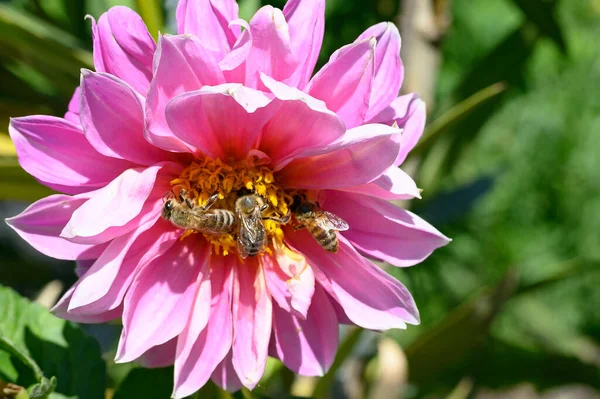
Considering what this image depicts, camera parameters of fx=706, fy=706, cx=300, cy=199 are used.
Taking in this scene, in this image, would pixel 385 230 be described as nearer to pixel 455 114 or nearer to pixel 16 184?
pixel 455 114

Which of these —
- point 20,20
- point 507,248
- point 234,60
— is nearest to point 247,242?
point 234,60

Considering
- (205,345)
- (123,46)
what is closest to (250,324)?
(205,345)

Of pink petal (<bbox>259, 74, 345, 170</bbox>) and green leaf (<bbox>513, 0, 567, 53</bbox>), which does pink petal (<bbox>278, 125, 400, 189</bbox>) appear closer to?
pink petal (<bbox>259, 74, 345, 170</bbox>)

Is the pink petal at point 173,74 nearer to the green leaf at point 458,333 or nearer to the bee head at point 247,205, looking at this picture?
the bee head at point 247,205

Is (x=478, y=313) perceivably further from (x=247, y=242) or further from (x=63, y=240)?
(x=63, y=240)

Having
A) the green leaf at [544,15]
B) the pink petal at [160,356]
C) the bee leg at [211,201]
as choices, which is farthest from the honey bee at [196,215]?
the green leaf at [544,15]
